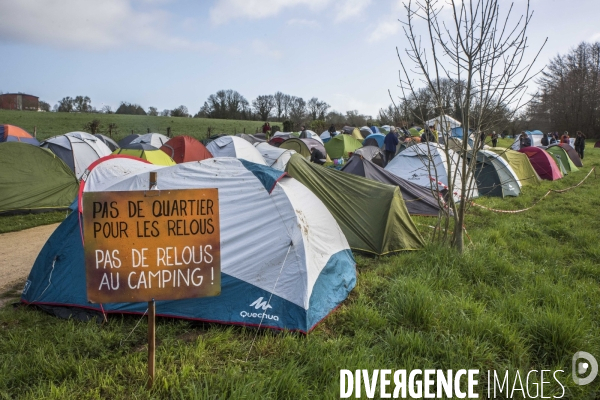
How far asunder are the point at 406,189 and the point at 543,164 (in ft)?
26.9

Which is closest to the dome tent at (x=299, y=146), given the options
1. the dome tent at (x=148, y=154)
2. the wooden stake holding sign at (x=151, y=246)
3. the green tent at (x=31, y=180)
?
the dome tent at (x=148, y=154)

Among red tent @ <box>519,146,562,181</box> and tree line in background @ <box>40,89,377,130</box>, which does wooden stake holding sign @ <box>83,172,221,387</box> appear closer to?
red tent @ <box>519,146,562,181</box>

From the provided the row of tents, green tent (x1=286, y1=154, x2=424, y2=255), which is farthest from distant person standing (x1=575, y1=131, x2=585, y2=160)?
the row of tents

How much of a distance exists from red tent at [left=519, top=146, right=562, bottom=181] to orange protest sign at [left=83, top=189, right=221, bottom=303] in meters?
13.8

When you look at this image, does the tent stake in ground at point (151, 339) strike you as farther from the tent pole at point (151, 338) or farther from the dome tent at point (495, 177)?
the dome tent at point (495, 177)

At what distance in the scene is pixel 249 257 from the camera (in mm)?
3461

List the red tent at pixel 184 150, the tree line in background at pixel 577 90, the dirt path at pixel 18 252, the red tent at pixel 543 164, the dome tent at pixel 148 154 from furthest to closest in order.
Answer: the tree line in background at pixel 577 90 < the red tent at pixel 543 164 < the red tent at pixel 184 150 < the dome tent at pixel 148 154 < the dirt path at pixel 18 252

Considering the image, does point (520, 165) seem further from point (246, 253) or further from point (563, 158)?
point (246, 253)

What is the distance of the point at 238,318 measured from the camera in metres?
3.25

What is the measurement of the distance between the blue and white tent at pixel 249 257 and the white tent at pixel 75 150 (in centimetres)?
687

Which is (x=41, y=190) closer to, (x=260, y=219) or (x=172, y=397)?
(x=260, y=219)

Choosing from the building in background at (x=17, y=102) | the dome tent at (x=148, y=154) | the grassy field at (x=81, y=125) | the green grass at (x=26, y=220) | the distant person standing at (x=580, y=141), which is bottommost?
the green grass at (x=26, y=220)

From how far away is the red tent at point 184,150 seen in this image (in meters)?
11.9

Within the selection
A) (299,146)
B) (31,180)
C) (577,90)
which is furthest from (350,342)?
(577,90)
